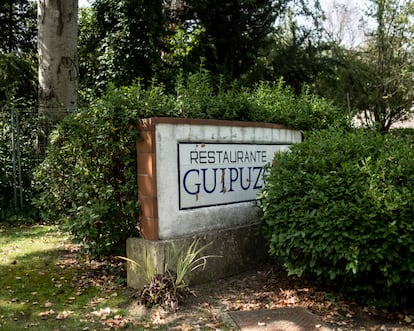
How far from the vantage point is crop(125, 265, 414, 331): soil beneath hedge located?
10.9 ft

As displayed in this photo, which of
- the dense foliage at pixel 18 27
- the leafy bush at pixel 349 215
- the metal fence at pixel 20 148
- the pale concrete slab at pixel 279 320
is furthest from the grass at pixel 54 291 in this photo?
the dense foliage at pixel 18 27

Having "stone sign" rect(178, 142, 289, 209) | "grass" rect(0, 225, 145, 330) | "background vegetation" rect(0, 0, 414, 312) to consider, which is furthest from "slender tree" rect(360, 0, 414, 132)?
"grass" rect(0, 225, 145, 330)

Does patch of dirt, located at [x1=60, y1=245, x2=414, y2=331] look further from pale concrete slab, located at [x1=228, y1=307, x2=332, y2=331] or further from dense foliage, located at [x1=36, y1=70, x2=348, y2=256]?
dense foliage, located at [x1=36, y1=70, x2=348, y2=256]

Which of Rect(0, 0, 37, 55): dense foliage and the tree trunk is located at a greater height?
Rect(0, 0, 37, 55): dense foliage

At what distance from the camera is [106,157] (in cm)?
410

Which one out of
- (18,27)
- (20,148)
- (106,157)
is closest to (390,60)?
(18,27)

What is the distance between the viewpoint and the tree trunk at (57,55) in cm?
782

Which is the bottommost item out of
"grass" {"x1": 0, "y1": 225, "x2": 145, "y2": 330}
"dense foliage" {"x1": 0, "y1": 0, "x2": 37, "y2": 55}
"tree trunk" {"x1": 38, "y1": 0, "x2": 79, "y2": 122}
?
"grass" {"x1": 0, "y1": 225, "x2": 145, "y2": 330}

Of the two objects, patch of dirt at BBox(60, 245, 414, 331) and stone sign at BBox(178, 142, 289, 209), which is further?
stone sign at BBox(178, 142, 289, 209)

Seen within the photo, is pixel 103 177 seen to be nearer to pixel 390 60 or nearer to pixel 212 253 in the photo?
pixel 212 253

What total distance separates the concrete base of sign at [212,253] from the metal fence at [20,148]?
4413 mm

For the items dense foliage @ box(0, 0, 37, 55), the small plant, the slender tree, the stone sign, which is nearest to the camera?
the small plant

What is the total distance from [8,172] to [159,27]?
739cm

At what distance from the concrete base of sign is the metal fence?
4413 mm
